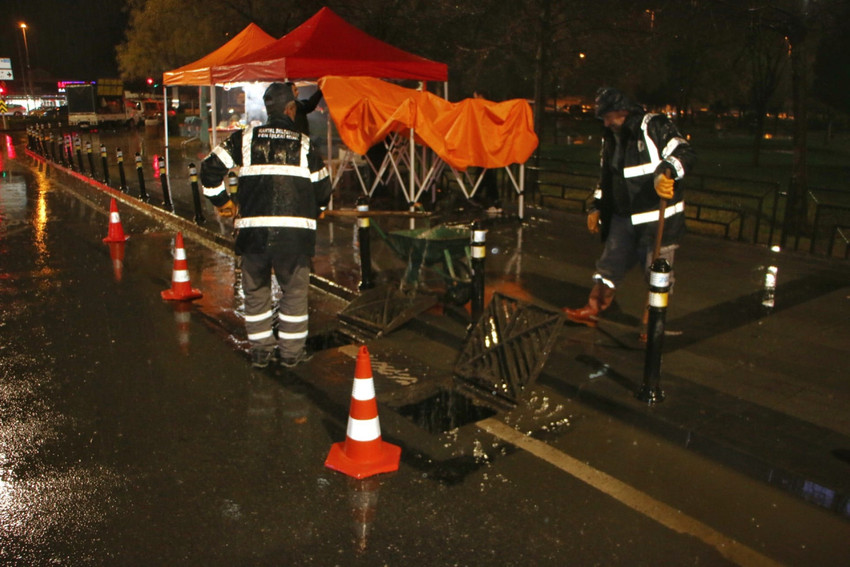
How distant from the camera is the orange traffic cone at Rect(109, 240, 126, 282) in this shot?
30.5 ft

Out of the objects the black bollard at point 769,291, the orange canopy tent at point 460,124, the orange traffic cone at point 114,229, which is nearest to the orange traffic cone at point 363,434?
the black bollard at point 769,291

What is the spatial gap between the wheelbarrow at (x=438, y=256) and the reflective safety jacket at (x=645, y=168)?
1.60m

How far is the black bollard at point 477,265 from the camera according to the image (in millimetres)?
6488

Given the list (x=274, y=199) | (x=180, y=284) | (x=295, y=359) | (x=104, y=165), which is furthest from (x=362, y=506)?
(x=104, y=165)

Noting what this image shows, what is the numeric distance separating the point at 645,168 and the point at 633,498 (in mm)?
2952

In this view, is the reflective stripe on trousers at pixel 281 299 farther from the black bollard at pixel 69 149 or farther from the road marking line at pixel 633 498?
the black bollard at pixel 69 149

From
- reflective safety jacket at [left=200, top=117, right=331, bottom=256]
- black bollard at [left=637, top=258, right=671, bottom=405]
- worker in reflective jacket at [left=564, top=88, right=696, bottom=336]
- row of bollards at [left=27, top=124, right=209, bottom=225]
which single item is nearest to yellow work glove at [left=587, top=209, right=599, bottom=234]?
worker in reflective jacket at [left=564, top=88, right=696, bottom=336]

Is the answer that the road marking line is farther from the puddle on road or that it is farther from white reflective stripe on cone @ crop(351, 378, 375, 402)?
white reflective stripe on cone @ crop(351, 378, 375, 402)

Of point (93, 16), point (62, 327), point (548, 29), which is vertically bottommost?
point (62, 327)

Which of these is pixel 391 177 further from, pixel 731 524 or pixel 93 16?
pixel 93 16

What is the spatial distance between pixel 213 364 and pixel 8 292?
376 centimetres

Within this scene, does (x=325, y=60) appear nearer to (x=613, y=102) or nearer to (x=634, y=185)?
(x=613, y=102)

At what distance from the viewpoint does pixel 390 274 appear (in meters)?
8.80

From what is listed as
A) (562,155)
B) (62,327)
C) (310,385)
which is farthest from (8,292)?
(562,155)
